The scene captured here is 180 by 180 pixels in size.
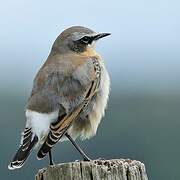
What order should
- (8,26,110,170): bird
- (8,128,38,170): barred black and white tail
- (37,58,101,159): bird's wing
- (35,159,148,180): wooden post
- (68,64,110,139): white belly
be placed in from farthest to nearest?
(68,64,110,139): white belly < (8,26,110,170): bird < (37,58,101,159): bird's wing < (8,128,38,170): barred black and white tail < (35,159,148,180): wooden post

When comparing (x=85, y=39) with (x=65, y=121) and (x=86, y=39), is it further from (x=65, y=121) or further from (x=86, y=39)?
(x=65, y=121)

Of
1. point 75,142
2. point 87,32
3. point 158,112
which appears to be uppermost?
point 87,32

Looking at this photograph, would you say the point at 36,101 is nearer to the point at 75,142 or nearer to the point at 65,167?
the point at 75,142

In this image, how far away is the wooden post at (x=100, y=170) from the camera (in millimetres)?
10977

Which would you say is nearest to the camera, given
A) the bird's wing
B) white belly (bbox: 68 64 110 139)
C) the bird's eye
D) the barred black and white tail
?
the barred black and white tail

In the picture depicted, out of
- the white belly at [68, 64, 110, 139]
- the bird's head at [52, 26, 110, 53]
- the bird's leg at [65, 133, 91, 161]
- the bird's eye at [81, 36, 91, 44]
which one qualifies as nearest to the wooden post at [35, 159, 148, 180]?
the bird's leg at [65, 133, 91, 161]

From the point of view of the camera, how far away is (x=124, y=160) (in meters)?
11.2

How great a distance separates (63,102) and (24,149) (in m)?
0.73

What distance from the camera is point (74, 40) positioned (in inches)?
551

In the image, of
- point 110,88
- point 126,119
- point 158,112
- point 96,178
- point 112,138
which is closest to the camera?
point 96,178

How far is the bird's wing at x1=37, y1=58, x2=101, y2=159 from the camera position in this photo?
40.7 feet

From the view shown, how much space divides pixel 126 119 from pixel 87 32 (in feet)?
80.3

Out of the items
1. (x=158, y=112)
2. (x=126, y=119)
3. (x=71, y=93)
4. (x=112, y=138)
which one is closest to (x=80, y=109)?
(x=71, y=93)

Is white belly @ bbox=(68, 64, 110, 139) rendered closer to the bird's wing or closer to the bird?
the bird
